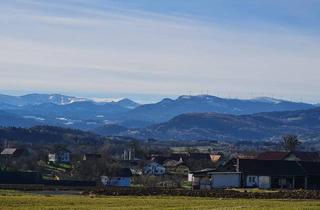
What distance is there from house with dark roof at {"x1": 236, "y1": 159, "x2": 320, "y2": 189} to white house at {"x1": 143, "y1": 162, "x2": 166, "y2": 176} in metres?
44.3

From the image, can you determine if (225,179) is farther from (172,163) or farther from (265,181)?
(172,163)

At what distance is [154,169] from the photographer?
142m

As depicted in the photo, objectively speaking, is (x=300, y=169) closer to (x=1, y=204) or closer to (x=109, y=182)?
(x=109, y=182)

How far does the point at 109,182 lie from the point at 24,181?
15851 mm

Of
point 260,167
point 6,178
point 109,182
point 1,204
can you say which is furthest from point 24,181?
point 1,204

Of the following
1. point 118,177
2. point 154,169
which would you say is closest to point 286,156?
point 118,177

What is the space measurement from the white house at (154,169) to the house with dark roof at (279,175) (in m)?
44.3

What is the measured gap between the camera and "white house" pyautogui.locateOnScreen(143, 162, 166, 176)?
13781 centimetres

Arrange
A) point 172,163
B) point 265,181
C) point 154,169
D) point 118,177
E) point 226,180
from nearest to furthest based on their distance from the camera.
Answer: point 265,181 → point 226,180 → point 118,177 → point 154,169 → point 172,163

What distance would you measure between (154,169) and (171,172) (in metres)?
3.96

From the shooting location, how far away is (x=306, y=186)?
91562 mm

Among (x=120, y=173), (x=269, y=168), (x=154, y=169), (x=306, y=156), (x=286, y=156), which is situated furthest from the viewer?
(x=154, y=169)

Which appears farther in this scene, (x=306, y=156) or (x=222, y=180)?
(x=306, y=156)

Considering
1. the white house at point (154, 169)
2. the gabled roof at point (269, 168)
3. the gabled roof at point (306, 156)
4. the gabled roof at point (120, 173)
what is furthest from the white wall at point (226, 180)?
the white house at point (154, 169)
